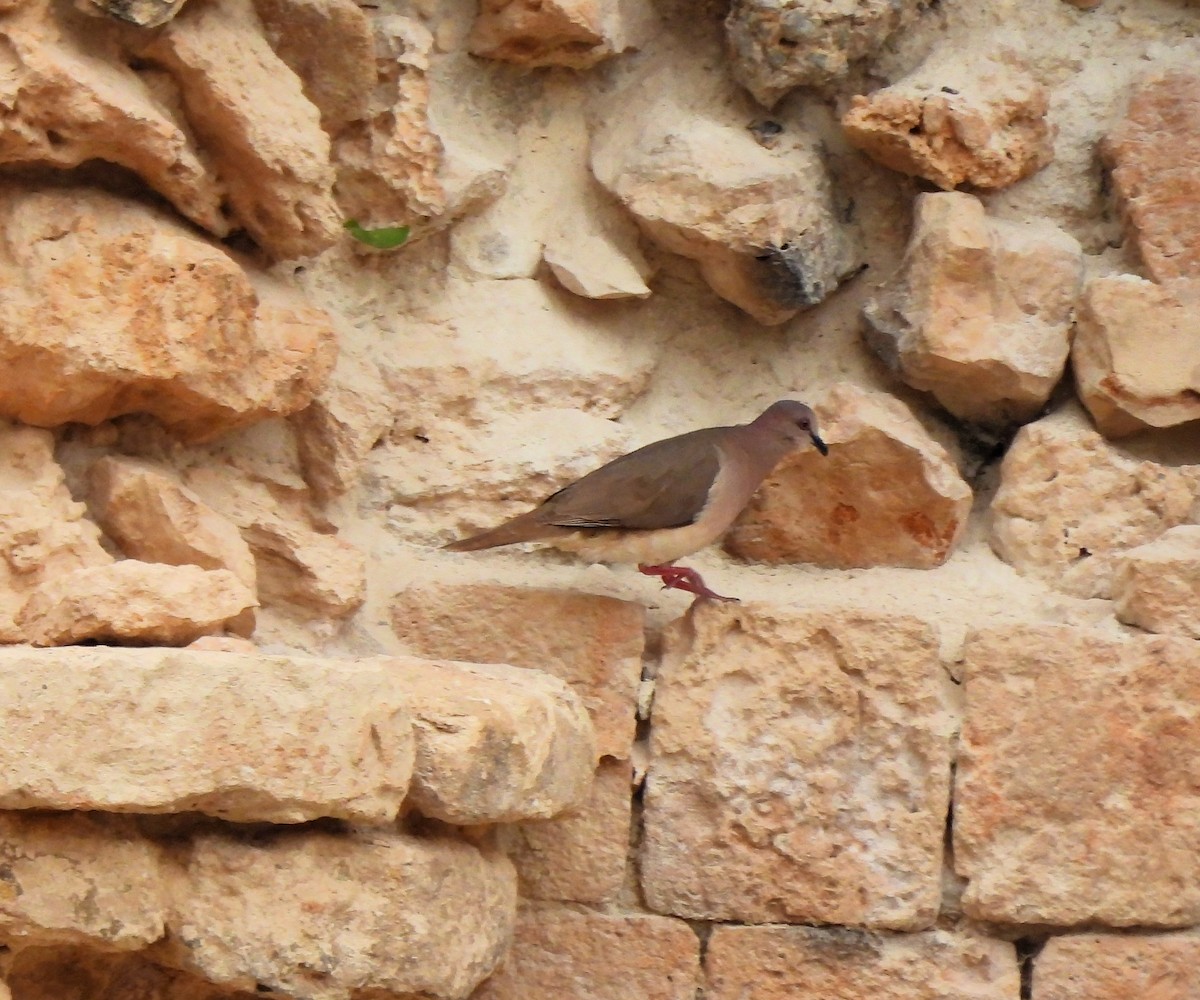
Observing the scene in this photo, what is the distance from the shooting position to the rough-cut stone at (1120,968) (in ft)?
10.9

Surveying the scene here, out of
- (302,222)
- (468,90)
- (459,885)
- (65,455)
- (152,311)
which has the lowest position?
(459,885)

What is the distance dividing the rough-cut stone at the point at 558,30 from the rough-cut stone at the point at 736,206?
19 cm

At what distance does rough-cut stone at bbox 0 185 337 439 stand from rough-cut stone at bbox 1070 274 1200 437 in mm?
1663

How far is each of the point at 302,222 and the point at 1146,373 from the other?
5.53ft

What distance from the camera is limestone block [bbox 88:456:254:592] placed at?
10.5ft

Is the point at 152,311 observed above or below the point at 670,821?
above

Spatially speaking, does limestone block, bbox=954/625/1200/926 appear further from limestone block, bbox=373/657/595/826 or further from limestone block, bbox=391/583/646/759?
limestone block, bbox=373/657/595/826

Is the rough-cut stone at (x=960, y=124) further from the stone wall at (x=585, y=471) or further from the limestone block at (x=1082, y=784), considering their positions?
the limestone block at (x=1082, y=784)

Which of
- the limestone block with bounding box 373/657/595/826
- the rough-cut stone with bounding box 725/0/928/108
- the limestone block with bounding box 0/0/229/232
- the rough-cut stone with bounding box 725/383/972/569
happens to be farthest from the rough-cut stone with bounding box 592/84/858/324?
the limestone block with bounding box 373/657/595/826

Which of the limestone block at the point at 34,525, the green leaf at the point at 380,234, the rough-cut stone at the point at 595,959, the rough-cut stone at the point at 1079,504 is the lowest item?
the rough-cut stone at the point at 595,959

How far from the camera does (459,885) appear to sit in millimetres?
2914

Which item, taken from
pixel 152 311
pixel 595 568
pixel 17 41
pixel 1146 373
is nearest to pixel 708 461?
pixel 595 568

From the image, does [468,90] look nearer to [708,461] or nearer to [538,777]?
[708,461]

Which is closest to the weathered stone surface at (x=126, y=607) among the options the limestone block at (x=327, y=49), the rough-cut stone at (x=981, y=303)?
the limestone block at (x=327, y=49)
